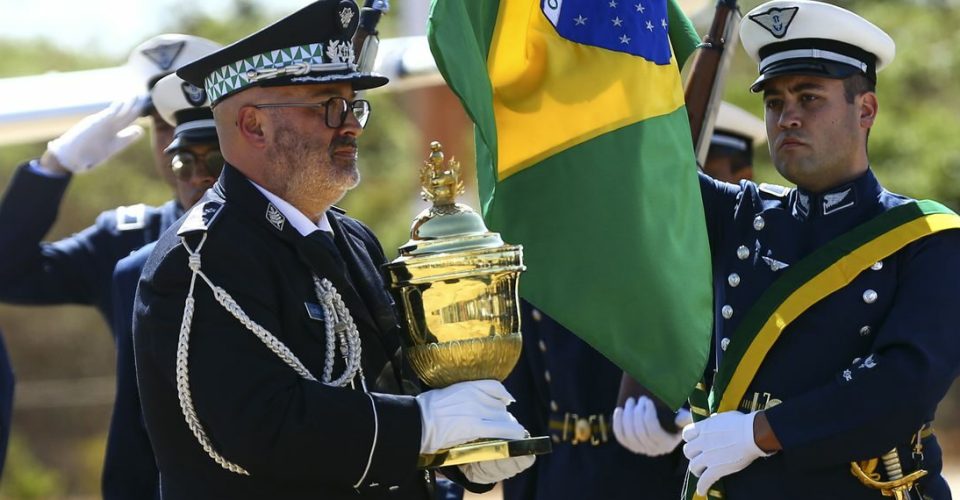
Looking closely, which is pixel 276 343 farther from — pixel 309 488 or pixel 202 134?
pixel 202 134

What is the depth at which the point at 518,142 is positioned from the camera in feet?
14.0

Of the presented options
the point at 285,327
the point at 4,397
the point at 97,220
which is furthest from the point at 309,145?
the point at 97,220

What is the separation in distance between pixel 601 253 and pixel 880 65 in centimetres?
103

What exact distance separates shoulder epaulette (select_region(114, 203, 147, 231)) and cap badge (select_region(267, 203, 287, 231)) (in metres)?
2.56

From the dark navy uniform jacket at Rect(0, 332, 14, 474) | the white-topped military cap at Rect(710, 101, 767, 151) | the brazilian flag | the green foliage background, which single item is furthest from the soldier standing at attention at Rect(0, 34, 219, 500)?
the green foliage background

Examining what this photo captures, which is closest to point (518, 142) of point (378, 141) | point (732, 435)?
point (732, 435)

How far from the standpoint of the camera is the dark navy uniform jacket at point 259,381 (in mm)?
3420

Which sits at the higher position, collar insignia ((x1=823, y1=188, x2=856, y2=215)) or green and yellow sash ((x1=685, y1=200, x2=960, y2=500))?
collar insignia ((x1=823, y1=188, x2=856, y2=215))

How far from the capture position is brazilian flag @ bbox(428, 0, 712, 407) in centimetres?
A: 418

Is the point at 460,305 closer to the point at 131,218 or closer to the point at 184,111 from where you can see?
the point at 184,111

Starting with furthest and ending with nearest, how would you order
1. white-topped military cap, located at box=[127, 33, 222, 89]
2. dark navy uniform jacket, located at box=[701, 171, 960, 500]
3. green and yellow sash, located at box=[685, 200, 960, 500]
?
white-topped military cap, located at box=[127, 33, 222, 89] → green and yellow sash, located at box=[685, 200, 960, 500] → dark navy uniform jacket, located at box=[701, 171, 960, 500]

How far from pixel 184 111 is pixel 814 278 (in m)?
2.37

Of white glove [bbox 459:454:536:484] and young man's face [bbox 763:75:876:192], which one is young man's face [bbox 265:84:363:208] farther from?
young man's face [bbox 763:75:876:192]

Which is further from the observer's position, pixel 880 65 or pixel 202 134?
pixel 202 134
